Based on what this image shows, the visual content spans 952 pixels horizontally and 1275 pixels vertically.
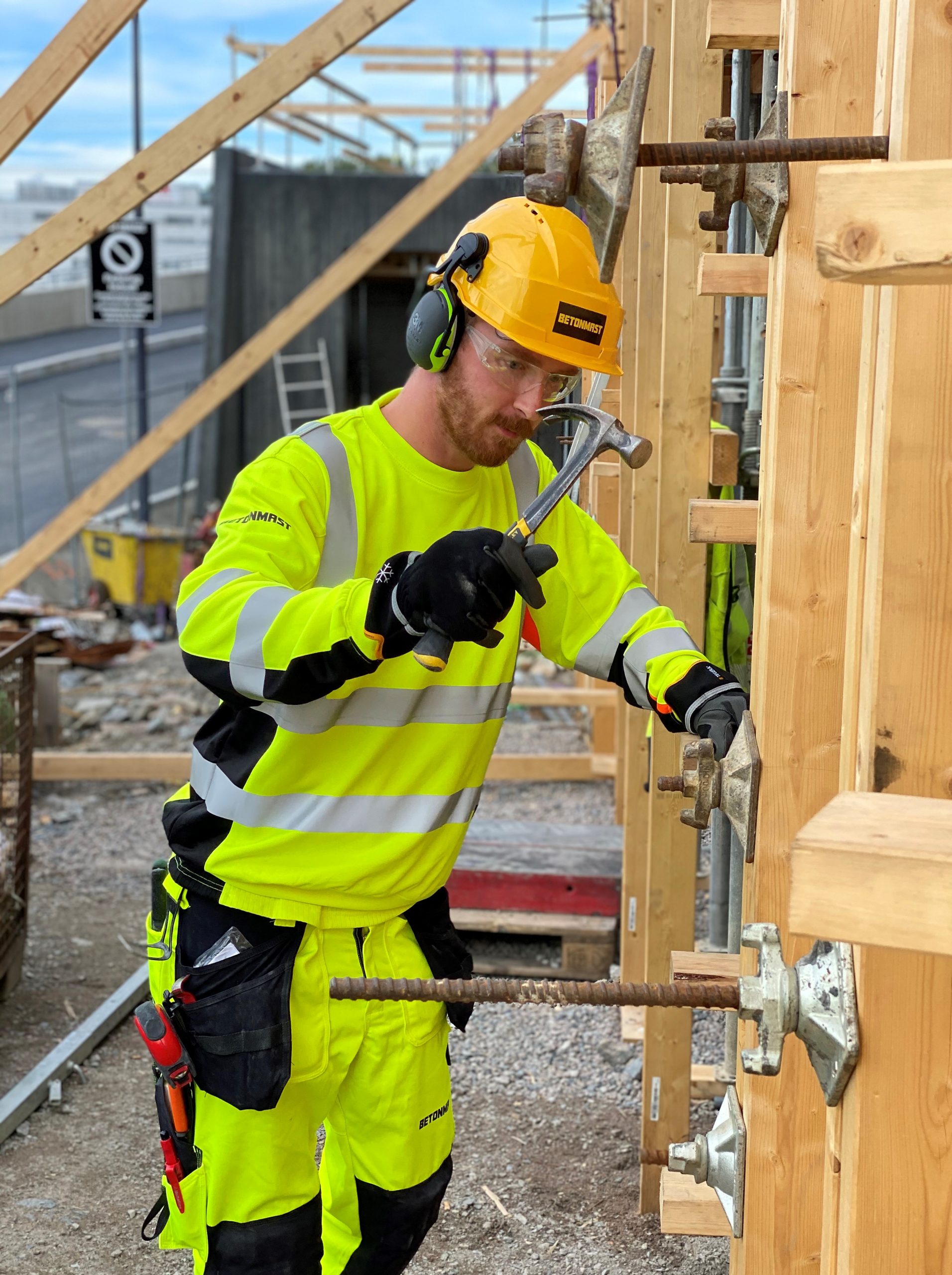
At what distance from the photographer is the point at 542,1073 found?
4.58 metres

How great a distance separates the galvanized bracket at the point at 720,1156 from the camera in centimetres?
192

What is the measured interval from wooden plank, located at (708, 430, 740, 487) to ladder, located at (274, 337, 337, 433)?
41.9ft

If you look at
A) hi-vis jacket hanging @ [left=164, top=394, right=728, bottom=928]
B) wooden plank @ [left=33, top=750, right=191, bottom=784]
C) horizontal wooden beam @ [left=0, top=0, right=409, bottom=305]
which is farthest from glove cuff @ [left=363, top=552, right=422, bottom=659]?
wooden plank @ [left=33, top=750, right=191, bottom=784]

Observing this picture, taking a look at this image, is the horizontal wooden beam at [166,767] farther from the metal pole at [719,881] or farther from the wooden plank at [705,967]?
the wooden plank at [705,967]

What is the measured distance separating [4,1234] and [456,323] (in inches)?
111

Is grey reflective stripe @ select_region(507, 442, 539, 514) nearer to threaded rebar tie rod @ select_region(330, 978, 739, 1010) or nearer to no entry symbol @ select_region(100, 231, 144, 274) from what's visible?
threaded rebar tie rod @ select_region(330, 978, 739, 1010)

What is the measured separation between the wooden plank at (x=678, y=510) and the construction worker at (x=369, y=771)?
61 centimetres

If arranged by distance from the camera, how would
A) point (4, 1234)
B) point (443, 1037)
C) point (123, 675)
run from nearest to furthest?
point (443, 1037) < point (4, 1234) < point (123, 675)

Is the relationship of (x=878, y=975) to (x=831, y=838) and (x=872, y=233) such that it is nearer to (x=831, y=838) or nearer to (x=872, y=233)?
(x=831, y=838)

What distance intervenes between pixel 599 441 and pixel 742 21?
1.00 metres

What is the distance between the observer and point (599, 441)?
213 cm

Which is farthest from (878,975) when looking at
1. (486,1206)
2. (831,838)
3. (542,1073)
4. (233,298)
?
(233,298)

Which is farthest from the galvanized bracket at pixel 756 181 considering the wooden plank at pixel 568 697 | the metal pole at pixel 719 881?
the wooden plank at pixel 568 697

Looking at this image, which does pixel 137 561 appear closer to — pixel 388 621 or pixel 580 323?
pixel 580 323
